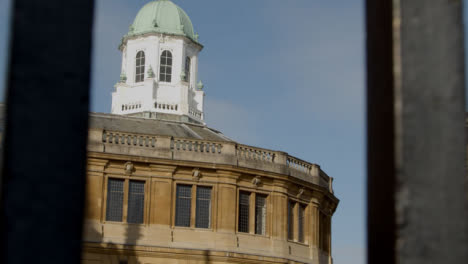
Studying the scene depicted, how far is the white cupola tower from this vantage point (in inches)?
2216

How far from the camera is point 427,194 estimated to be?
8.36 feet

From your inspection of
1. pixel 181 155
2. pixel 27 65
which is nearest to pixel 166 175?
pixel 181 155

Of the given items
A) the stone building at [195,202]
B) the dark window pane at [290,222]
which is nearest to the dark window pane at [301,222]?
the stone building at [195,202]

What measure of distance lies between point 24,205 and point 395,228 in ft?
3.65

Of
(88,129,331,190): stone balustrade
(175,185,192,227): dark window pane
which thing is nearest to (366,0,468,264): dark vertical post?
(88,129,331,190): stone balustrade

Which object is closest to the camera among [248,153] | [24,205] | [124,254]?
[24,205]

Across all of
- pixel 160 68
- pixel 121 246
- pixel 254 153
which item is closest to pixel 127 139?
pixel 121 246

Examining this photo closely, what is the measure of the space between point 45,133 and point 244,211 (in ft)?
128

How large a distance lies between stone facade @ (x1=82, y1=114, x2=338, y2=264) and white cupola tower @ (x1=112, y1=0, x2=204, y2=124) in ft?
47.0

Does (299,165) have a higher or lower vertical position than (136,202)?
higher

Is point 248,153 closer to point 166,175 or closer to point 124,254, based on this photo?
point 166,175

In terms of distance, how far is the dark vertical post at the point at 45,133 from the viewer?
2.55m

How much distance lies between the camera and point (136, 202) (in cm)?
3984

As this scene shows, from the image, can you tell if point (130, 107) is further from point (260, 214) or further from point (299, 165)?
point (260, 214)
